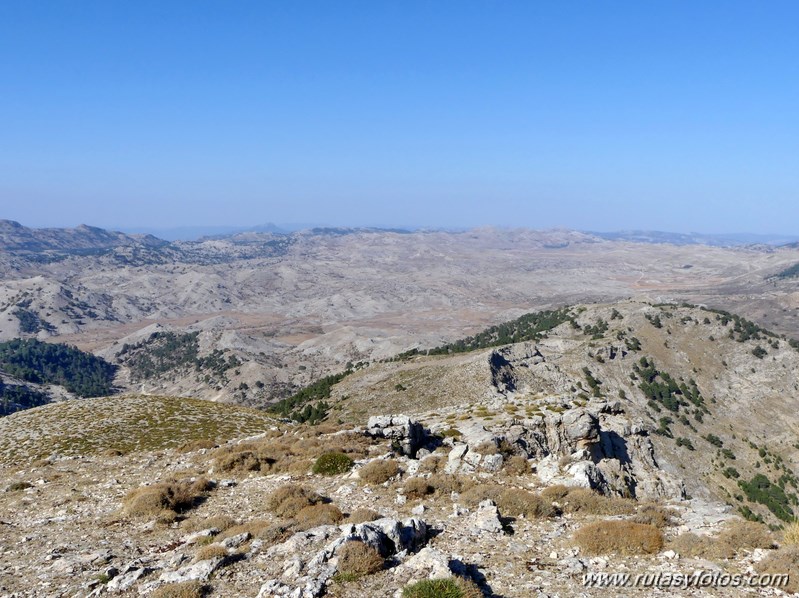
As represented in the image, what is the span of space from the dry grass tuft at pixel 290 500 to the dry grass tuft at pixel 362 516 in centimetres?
225

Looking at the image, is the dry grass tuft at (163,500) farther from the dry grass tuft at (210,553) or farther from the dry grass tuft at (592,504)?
the dry grass tuft at (592,504)

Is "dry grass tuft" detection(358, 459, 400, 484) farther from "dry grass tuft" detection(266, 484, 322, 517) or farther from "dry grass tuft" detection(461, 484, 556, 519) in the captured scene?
"dry grass tuft" detection(461, 484, 556, 519)

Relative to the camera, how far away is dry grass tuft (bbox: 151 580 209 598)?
12.1 meters

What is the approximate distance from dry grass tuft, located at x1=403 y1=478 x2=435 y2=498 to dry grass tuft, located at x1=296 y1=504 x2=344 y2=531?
334 centimetres

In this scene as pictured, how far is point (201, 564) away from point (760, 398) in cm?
11009

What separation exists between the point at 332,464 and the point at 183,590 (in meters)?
11.9

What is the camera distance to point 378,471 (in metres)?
22.0

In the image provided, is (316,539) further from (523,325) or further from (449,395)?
(523,325)

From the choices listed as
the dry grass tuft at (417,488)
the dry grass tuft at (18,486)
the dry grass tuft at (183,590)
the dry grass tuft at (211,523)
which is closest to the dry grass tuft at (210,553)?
the dry grass tuft at (183,590)

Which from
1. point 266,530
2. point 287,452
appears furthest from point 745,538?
point 287,452

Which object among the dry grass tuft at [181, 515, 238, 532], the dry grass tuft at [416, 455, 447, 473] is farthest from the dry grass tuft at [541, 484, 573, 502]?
the dry grass tuft at [181, 515, 238, 532]

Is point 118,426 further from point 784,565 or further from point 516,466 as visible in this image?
point 784,565

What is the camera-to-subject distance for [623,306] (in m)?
128

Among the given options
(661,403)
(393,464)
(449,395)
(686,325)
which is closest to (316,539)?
(393,464)
